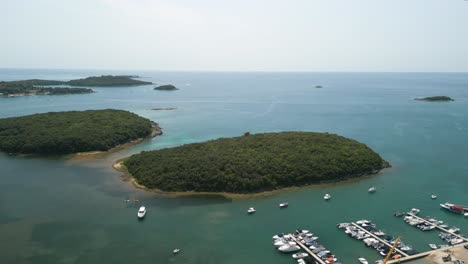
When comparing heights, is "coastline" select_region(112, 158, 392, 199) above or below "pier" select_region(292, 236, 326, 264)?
above

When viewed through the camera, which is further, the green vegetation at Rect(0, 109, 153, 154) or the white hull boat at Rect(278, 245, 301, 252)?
the green vegetation at Rect(0, 109, 153, 154)

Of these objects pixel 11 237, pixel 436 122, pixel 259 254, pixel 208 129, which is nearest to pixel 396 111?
pixel 436 122

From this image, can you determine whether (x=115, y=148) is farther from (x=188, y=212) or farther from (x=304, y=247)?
(x=304, y=247)

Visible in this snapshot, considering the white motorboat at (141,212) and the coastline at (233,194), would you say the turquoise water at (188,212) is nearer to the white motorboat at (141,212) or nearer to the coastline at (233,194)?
the white motorboat at (141,212)

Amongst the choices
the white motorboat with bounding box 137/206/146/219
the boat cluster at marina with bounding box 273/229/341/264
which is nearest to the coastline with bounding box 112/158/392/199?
the white motorboat with bounding box 137/206/146/219

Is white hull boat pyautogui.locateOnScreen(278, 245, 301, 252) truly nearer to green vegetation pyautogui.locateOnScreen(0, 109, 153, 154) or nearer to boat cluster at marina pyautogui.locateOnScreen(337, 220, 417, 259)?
boat cluster at marina pyautogui.locateOnScreen(337, 220, 417, 259)

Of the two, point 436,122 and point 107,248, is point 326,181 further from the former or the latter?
point 436,122

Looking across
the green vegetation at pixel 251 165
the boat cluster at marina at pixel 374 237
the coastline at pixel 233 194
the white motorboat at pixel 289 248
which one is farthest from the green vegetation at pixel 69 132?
the boat cluster at marina at pixel 374 237

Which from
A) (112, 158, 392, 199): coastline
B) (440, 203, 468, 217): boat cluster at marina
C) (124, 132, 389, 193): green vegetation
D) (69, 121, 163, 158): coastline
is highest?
(124, 132, 389, 193): green vegetation
